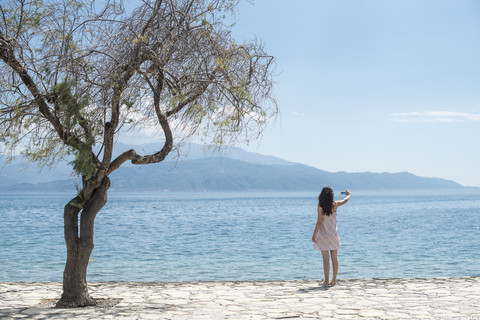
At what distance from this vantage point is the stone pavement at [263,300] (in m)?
7.31

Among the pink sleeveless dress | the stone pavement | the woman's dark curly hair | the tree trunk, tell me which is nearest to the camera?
the stone pavement

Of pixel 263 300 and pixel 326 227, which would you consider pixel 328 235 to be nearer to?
pixel 326 227

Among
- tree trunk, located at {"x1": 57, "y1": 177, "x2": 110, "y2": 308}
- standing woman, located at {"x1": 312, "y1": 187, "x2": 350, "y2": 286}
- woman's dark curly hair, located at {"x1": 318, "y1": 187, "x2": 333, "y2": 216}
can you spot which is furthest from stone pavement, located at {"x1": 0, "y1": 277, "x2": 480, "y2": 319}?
woman's dark curly hair, located at {"x1": 318, "y1": 187, "x2": 333, "y2": 216}

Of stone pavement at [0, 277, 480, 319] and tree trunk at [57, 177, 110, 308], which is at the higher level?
tree trunk at [57, 177, 110, 308]

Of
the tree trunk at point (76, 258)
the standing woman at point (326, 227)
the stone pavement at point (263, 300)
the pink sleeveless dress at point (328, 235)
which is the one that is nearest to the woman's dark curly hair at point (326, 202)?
the standing woman at point (326, 227)

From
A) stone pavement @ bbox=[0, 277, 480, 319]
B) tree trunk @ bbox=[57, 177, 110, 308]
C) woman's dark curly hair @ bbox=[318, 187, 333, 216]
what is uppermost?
woman's dark curly hair @ bbox=[318, 187, 333, 216]

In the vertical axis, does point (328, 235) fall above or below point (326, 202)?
below

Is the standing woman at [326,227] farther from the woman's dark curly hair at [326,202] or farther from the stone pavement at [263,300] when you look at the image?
the stone pavement at [263,300]

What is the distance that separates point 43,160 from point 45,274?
1049cm

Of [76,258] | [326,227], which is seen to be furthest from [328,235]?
[76,258]

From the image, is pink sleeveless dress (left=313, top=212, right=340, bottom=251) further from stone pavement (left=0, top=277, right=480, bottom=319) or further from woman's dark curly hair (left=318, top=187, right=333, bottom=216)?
stone pavement (left=0, top=277, right=480, bottom=319)

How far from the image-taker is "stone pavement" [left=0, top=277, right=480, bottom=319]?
24.0ft

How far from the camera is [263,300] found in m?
8.67

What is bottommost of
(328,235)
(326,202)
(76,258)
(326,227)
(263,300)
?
(263,300)
